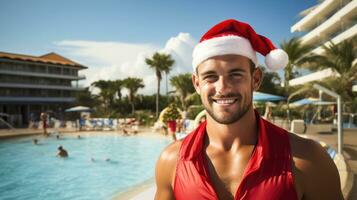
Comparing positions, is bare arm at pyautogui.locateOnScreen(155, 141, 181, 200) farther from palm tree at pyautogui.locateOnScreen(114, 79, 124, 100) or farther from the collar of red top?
palm tree at pyautogui.locateOnScreen(114, 79, 124, 100)

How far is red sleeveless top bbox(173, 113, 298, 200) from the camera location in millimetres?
1350

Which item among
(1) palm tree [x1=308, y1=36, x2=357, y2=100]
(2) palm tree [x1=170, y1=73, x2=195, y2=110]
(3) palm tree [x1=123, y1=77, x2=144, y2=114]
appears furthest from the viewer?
(3) palm tree [x1=123, y1=77, x2=144, y2=114]

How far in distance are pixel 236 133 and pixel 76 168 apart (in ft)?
37.4

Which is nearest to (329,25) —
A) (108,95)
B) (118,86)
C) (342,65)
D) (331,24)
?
(331,24)

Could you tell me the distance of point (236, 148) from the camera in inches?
63.0

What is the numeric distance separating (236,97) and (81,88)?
208 feet

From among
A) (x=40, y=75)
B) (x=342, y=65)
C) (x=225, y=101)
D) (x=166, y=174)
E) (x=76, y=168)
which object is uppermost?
(x=40, y=75)

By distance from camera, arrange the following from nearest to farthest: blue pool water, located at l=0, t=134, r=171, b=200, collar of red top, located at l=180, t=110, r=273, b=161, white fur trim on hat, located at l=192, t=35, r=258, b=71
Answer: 1. collar of red top, located at l=180, t=110, r=273, b=161
2. white fur trim on hat, located at l=192, t=35, r=258, b=71
3. blue pool water, located at l=0, t=134, r=171, b=200

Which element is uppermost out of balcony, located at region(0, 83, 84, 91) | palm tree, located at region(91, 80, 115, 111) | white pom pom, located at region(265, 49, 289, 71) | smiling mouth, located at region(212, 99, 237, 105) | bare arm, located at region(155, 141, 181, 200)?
balcony, located at region(0, 83, 84, 91)

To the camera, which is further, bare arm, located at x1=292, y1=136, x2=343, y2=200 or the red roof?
the red roof

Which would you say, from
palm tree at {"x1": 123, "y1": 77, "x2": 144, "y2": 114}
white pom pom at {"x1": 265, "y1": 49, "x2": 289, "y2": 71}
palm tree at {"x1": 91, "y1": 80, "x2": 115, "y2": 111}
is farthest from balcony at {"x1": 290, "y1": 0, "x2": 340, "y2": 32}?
white pom pom at {"x1": 265, "y1": 49, "x2": 289, "y2": 71}

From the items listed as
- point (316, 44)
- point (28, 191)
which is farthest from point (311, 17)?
point (28, 191)

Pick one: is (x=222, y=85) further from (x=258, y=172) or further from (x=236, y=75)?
(x=258, y=172)

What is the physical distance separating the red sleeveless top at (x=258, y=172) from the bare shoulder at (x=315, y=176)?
0.17 ft
